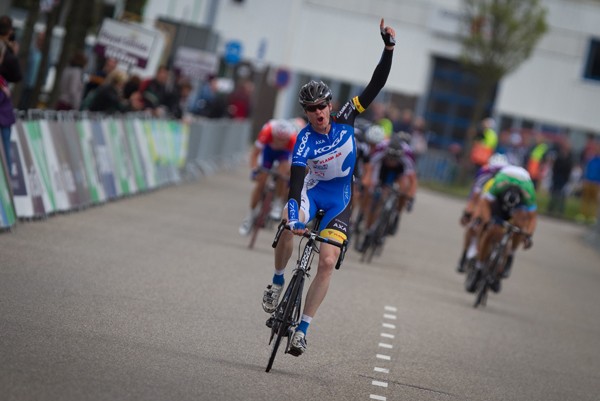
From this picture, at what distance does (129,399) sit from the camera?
7906 millimetres

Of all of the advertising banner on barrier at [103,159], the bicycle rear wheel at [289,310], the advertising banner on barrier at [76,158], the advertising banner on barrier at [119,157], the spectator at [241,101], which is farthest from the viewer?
the spectator at [241,101]

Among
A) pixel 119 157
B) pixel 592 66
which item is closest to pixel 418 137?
pixel 592 66

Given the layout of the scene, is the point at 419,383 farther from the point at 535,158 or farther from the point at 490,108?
the point at 490,108

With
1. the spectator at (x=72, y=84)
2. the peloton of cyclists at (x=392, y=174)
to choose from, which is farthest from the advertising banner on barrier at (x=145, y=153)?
the peloton of cyclists at (x=392, y=174)

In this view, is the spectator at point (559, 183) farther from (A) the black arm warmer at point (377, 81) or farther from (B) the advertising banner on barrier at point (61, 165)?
(A) the black arm warmer at point (377, 81)

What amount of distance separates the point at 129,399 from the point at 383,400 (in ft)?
6.95

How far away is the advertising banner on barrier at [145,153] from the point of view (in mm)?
22078

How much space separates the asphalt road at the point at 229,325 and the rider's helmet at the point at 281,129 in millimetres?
1510

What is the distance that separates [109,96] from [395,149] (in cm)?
435

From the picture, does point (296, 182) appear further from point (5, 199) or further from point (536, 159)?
point (536, 159)

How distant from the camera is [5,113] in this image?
1462 centimetres

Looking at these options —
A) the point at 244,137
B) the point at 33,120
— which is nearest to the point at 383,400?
the point at 33,120

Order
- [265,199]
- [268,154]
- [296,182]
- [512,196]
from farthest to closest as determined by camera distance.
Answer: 1. [268,154]
2. [265,199]
3. [512,196]
4. [296,182]

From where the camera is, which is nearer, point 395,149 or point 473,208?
point 473,208
